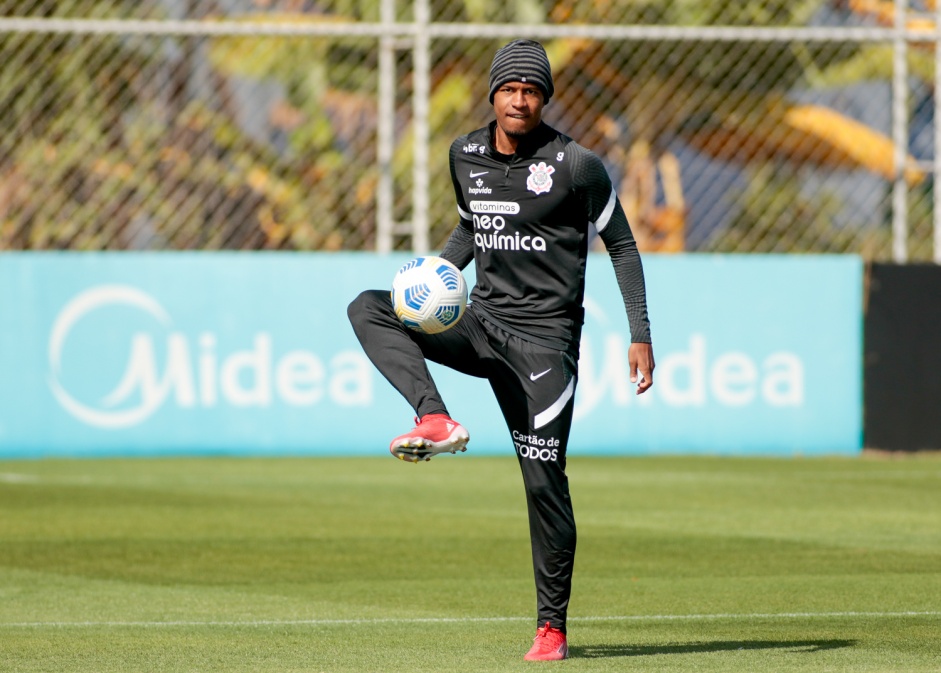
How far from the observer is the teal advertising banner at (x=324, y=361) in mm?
14820

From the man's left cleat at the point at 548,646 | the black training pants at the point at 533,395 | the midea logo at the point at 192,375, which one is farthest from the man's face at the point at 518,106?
the midea logo at the point at 192,375

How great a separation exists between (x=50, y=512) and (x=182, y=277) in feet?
14.0

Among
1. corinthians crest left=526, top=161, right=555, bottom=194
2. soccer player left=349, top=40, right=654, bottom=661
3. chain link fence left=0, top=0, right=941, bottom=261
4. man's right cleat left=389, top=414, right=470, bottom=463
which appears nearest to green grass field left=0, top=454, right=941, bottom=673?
soccer player left=349, top=40, right=654, bottom=661

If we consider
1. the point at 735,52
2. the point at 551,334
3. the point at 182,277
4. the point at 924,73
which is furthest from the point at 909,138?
the point at 551,334

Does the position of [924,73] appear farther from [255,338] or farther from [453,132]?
[255,338]

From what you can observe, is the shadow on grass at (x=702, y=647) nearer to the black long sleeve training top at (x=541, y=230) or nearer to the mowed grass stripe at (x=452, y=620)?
the mowed grass stripe at (x=452, y=620)

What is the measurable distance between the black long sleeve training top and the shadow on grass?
1160 mm

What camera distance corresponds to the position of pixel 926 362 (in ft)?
50.2

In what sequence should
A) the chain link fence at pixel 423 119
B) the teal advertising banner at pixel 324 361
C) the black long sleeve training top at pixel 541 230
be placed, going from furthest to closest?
the chain link fence at pixel 423 119, the teal advertising banner at pixel 324 361, the black long sleeve training top at pixel 541 230

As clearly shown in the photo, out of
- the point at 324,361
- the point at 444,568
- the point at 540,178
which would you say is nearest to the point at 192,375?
the point at 324,361

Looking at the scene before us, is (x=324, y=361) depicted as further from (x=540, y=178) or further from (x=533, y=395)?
(x=540, y=178)

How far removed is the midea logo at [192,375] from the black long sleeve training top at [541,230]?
28.5 feet

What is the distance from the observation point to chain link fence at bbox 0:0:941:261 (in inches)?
648

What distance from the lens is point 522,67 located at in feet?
19.9
